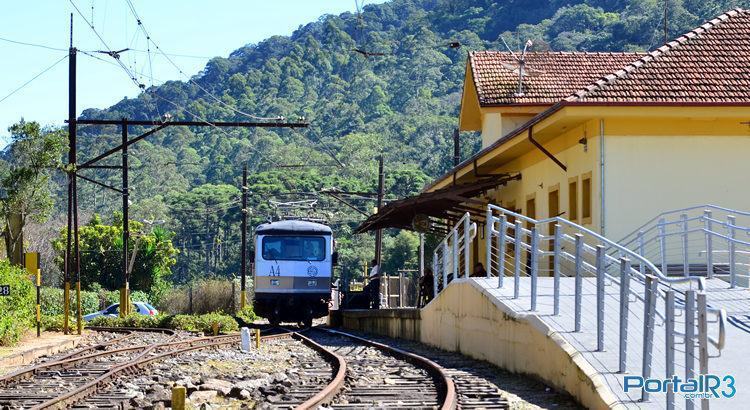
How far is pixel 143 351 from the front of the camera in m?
23.5

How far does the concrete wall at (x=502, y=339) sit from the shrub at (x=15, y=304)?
8064 mm

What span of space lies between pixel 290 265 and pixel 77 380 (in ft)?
71.5

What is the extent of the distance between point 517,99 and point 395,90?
4287 inches

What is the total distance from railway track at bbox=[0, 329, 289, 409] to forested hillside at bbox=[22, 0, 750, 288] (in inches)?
2417

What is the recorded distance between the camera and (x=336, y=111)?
13450cm

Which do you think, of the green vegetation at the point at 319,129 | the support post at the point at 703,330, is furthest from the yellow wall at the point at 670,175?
the green vegetation at the point at 319,129

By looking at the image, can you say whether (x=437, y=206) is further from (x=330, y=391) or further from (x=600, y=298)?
(x=600, y=298)

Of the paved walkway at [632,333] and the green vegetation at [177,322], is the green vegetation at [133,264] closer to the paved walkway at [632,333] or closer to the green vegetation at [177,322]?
the green vegetation at [177,322]

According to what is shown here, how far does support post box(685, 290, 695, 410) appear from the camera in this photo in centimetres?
914

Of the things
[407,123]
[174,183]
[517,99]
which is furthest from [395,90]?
[517,99]

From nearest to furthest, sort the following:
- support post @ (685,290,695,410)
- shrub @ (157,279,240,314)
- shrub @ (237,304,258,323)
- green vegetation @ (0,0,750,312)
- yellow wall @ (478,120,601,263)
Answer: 1. support post @ (685,290,695,410)
2. yellow wall @ (478,120,601,263)
3. shrub @ (237,304,258,323)
4. shrub @ (157,279,240,314)
5. green vegetation @ (0,0,750,312)

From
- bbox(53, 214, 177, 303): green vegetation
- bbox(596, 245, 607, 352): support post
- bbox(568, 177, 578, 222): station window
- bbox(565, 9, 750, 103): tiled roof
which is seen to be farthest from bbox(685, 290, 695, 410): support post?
bbox(53, 214, 177, 303): green vegetation

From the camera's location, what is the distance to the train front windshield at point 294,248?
38.3 meters

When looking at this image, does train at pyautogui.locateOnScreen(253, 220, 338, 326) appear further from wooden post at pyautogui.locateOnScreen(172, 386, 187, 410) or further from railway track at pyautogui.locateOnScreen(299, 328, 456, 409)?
wooden post at pyautogui.locateOnScreen(172, 386, 187, 410)
